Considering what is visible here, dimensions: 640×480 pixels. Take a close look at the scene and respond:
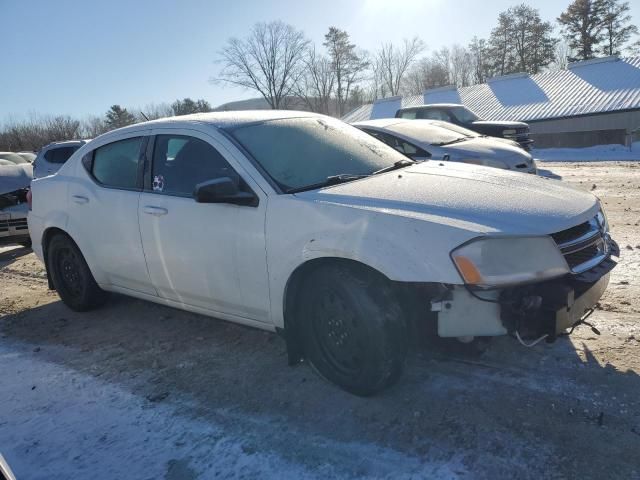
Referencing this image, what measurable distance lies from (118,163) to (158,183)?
26.9 inches

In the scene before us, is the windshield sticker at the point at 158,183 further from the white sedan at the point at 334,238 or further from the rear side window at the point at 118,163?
the rear side window at the point at 118,163

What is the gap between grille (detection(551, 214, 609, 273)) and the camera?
274cm

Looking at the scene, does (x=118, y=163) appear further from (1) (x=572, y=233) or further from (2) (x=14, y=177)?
(2) (x=14, y=177)

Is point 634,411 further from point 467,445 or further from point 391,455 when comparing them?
point 391,455

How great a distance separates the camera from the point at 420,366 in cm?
336

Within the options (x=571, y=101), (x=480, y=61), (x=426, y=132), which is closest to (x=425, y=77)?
(x=480, y=61)

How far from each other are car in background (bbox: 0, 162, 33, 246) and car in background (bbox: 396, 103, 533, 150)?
36.3 ft

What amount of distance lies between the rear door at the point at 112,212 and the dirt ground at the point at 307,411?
60 centimetres

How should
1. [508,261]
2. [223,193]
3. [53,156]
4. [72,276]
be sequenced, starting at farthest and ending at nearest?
[53,156] → [72,276] → [223,193] → [508,261]

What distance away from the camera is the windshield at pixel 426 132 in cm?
787

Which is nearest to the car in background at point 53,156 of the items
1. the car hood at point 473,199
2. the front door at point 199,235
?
the front door at point 199,235

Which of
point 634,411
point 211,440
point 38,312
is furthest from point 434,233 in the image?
point 38,312

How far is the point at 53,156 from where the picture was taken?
37.6 feet

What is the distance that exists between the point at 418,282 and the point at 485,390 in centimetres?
91
